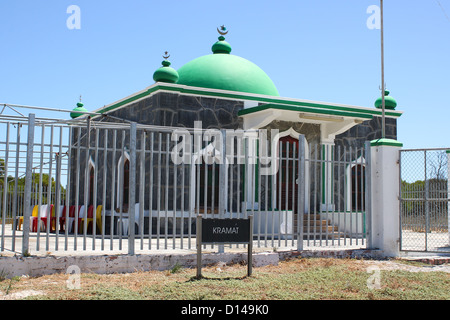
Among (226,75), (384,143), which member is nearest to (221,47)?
(226,75)

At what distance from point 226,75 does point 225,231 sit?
8.77 meters

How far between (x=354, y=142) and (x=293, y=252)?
27.1 ft

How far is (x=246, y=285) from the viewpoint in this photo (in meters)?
6.36

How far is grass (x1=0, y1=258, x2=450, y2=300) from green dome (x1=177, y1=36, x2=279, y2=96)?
26.4 feet

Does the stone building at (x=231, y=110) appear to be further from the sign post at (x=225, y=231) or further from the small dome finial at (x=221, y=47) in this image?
the sign post at (x=225, y=231)

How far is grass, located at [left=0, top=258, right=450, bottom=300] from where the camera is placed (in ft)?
19.0

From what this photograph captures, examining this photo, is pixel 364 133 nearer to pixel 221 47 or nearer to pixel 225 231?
pixel 221 47

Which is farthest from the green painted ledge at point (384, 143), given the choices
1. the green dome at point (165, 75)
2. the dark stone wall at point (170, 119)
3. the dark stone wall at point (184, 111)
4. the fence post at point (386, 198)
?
the green dome at point (165, 75)

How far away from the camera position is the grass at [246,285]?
5785 millimetres

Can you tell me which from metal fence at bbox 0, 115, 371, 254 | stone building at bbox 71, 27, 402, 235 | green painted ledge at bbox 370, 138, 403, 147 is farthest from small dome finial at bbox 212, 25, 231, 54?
green painted ledge at bbox 370, 138, 403, 147
